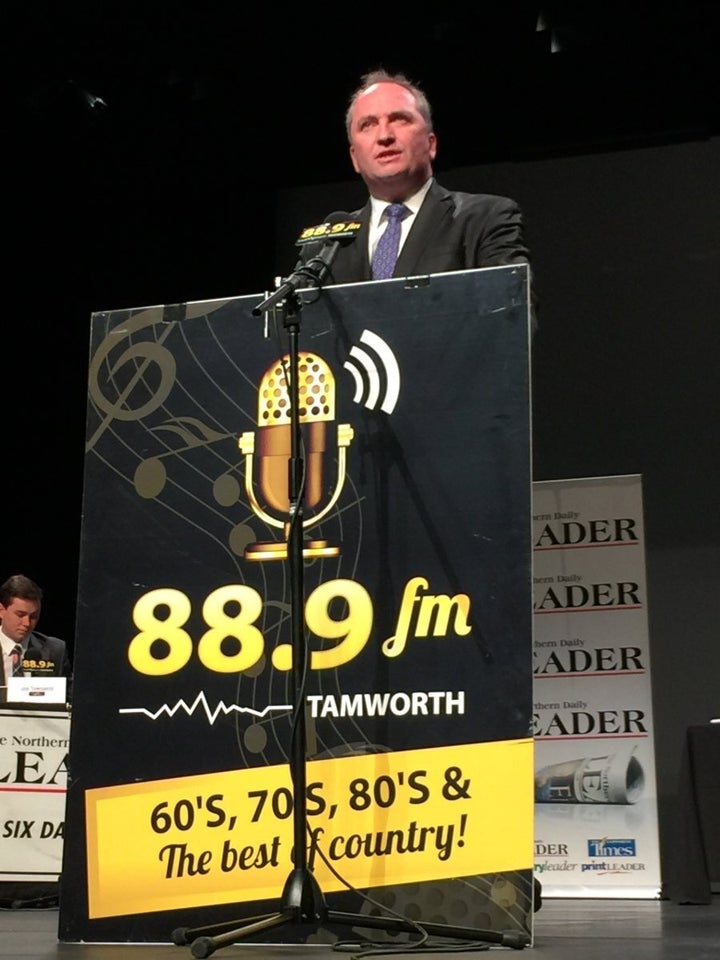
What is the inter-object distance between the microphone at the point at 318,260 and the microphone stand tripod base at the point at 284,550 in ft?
1.38

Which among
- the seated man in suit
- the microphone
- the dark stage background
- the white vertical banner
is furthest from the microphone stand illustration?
the dark stage background

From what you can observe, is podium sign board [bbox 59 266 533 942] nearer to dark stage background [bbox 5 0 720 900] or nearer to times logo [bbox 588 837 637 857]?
times logo [bbox 588 837 637 857]

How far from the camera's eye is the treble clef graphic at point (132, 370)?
2.58 metres

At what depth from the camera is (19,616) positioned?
6348 millimetres

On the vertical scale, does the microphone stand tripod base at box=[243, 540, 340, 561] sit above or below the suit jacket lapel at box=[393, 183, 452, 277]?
below

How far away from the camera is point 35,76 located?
705 cm

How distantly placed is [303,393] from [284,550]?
0.96 feet

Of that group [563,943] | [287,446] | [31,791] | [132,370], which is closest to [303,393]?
[287,446]

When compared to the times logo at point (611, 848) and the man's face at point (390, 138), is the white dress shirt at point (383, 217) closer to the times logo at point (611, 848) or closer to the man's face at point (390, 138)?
the man's face at point (390, 138)

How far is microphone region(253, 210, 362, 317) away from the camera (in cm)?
228

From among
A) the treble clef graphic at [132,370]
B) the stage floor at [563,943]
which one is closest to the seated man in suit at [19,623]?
the stage floor at [563,943]

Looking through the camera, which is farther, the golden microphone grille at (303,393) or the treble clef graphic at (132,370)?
the treble clef graphic at (132,370)

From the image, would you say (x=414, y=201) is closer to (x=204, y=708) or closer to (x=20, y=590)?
(x=204, y=708)

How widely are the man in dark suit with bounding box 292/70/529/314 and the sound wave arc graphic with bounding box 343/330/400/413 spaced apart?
39cm
